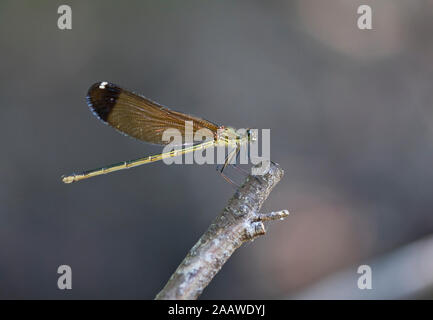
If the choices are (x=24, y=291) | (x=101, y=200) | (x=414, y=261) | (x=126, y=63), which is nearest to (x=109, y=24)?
(x=126, y=63)

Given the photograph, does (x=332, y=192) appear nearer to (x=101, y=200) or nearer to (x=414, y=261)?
(x=414, y=261)

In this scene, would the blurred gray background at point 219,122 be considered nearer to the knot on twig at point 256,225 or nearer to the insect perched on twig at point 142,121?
the insect perched on twig at point 142,121

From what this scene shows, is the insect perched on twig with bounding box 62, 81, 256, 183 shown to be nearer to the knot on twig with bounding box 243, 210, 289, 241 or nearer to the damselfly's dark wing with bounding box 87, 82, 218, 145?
the damselfly's dark wing with bounding box 87, 82, 218, 145

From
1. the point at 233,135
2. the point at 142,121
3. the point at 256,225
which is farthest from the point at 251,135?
the point at 256,225

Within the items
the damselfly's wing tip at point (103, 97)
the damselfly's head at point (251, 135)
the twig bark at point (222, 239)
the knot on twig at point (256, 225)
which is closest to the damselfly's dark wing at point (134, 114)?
the damselfly's wing tip at point (103, 97)

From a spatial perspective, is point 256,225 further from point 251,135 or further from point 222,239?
point 251,135
